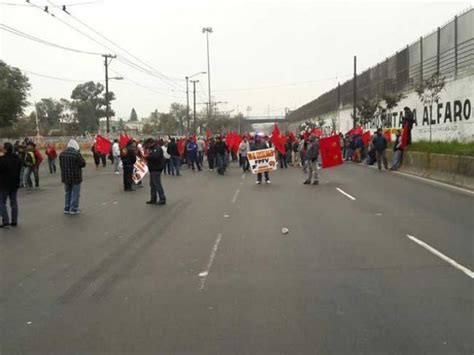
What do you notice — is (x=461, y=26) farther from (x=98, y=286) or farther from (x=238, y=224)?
(x=98, y=286)

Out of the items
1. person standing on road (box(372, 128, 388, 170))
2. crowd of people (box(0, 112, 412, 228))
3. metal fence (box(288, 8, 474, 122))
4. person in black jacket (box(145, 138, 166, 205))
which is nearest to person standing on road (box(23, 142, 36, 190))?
crowd of people (box(0, 112, 412, 228))

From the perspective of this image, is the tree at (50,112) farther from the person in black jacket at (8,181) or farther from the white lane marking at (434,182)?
the person in black jacket at (8,181)

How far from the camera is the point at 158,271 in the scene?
705 cm

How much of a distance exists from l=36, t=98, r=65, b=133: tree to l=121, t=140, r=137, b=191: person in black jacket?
416ft

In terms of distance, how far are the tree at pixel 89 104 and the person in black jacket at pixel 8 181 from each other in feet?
360

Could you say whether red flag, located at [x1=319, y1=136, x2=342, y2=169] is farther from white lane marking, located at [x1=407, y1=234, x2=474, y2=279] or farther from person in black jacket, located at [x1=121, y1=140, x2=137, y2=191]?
white lane marking, located at [x1=407, y1=234, x2=474, y2=279]

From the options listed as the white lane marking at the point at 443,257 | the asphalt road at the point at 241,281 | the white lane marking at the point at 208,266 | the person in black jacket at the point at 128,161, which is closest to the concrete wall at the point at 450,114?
the asphalt road at the point at 241,281

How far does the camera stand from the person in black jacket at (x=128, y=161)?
17828 mm

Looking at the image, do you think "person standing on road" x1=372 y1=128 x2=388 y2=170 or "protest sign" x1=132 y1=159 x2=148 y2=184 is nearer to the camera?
"protest sign" x1=132 y1=159 x2=148 y2=184

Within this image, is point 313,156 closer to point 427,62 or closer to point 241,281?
point 241,281

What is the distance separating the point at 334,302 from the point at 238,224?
203 inches

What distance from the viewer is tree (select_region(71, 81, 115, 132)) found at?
120m

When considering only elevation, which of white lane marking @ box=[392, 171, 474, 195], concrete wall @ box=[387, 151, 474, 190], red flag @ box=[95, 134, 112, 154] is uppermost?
red flag @ box=[95, 134, 112, 154]

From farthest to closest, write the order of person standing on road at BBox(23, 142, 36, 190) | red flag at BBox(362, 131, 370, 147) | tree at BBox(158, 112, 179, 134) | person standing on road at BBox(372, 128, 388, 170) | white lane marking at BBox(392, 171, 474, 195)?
tree at BBox(158, 112, 179, 134) → red flag at BBox(362, 131, 370, 147) → person standing on road at BBox(372, 128, 388, 170) → person standing on road at BBox(23, 142, 36, 190) → white lane marking at BBox(392, 171, 474, 195)
